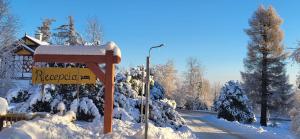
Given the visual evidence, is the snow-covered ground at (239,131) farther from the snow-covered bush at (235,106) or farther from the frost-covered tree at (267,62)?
→ the frost-covered tree at (267,62)

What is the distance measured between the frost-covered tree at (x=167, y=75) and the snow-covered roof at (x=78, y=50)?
67903mm

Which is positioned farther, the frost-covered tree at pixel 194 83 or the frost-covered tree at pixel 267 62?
the frost-covered tree at pixel 194 83

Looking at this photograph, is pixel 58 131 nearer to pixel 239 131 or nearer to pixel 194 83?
pixel 239 131

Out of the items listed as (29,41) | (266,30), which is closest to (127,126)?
(29,41)

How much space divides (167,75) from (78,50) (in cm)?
7329

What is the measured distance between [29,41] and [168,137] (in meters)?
27.8

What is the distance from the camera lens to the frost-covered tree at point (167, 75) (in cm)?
8340

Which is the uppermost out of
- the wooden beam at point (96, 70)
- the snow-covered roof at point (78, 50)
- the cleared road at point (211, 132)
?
the snow-covered roof at point (78, 50)

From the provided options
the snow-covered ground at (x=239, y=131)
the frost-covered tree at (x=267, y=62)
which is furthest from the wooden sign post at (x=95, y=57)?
the frost-covered tree at (x=267, y=62)

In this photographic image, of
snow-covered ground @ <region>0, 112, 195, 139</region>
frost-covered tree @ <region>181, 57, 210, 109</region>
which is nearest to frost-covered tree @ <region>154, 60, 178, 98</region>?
frost-covered tree @ <region>181, 57, 210, 109</region>

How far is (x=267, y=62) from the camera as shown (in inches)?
1594

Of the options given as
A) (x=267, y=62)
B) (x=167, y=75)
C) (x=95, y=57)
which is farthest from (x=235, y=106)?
(x=167, y=75)

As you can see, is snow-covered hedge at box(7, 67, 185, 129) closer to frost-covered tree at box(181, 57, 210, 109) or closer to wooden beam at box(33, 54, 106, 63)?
wooden beam at box(33, 54, 106, 63)

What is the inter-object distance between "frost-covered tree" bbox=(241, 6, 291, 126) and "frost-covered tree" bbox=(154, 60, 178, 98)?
41092 mm
